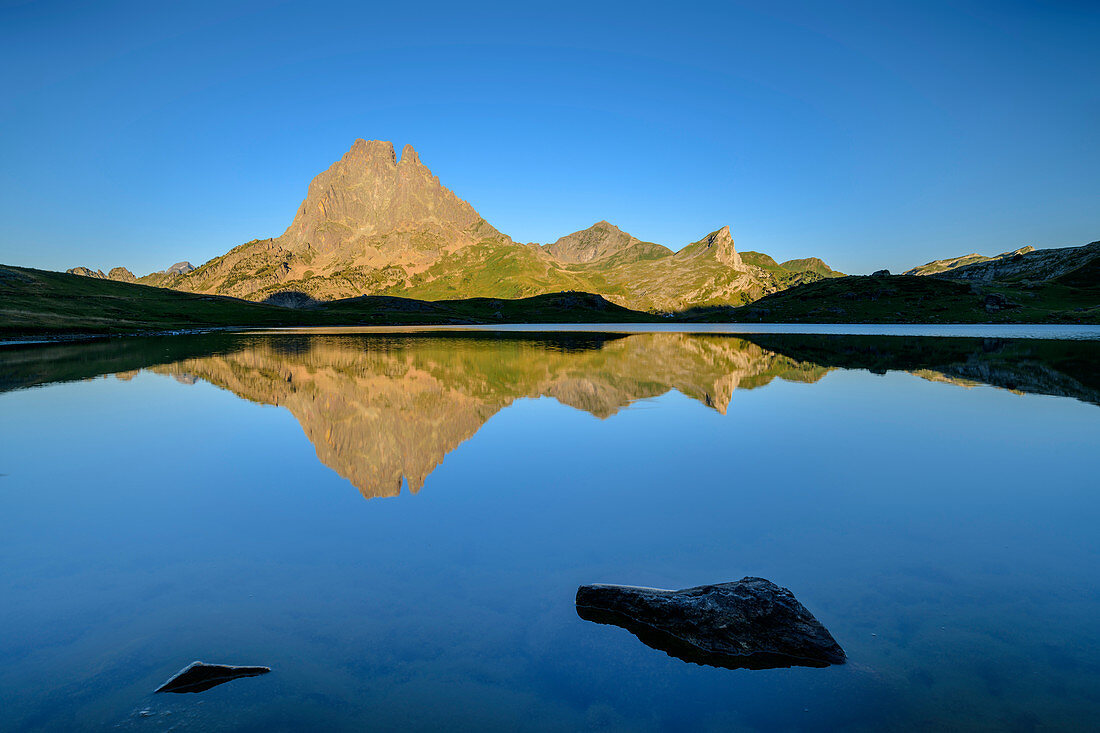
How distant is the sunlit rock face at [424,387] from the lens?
24.3 meters

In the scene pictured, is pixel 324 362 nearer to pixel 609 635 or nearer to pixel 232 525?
pixel 232 525

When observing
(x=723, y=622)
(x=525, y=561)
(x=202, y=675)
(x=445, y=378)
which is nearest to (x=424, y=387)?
(x=445, y=378)

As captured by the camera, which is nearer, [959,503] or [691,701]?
[691,701]

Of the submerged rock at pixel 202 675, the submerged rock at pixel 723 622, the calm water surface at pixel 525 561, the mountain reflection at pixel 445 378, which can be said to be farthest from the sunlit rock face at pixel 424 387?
the submerged rock at pixel 723 622

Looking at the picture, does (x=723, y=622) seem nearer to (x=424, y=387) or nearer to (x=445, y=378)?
(x=424, y=387)

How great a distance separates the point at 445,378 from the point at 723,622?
42000 mm

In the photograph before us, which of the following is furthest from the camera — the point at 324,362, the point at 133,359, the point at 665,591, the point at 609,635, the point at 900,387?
the point at 133,359

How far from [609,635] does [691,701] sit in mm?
2166

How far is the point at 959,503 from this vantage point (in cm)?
1744

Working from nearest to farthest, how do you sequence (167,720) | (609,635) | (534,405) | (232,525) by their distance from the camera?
(167,720) < (609,635) < (232,525) < (534,405)

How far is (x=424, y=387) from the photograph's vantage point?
4388 centimetres

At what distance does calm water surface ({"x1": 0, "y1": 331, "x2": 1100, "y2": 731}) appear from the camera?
336 inches

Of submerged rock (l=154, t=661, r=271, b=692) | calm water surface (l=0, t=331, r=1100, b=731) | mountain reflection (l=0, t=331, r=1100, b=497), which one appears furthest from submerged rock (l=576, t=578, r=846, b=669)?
mountain reflection (l=0, t=331, r=1100, b=497)

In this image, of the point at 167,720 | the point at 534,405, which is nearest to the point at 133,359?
the point at 534,405
